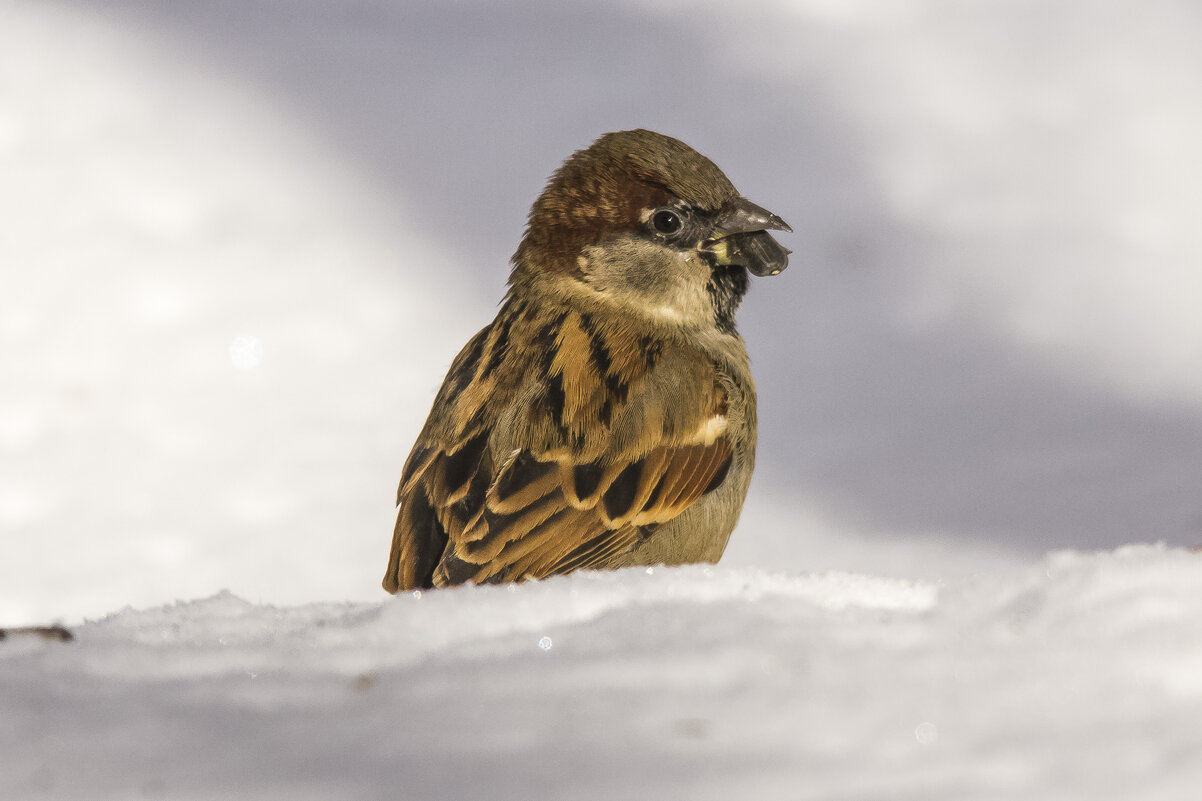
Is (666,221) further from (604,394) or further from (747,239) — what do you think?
(604,394)

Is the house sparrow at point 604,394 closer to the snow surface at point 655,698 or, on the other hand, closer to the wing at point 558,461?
the wing at point 558,461

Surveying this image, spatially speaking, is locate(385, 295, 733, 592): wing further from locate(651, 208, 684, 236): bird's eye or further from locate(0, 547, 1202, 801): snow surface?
locate(0, 547, 1202, 801): snow surface

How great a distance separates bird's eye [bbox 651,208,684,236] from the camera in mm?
2852

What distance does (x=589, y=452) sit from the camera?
8.02 feet

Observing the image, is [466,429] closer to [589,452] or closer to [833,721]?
[589,452]

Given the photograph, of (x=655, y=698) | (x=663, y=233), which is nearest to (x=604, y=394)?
(x=663, y=233)

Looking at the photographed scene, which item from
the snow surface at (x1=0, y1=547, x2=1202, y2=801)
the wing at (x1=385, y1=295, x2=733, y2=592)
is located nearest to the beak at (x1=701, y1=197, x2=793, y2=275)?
the wing at (x1=385, y1=295, x2=733, y2=592)

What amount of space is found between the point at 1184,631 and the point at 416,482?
1.66 m

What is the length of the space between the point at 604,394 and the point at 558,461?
199 millimetres

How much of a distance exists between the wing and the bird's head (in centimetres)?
22

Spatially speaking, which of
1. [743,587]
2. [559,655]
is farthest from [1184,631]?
[559,655]

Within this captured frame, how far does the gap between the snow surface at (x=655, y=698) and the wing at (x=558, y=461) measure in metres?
0.75

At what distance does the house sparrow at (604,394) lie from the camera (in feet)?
7.87

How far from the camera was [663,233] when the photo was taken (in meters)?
2.87
